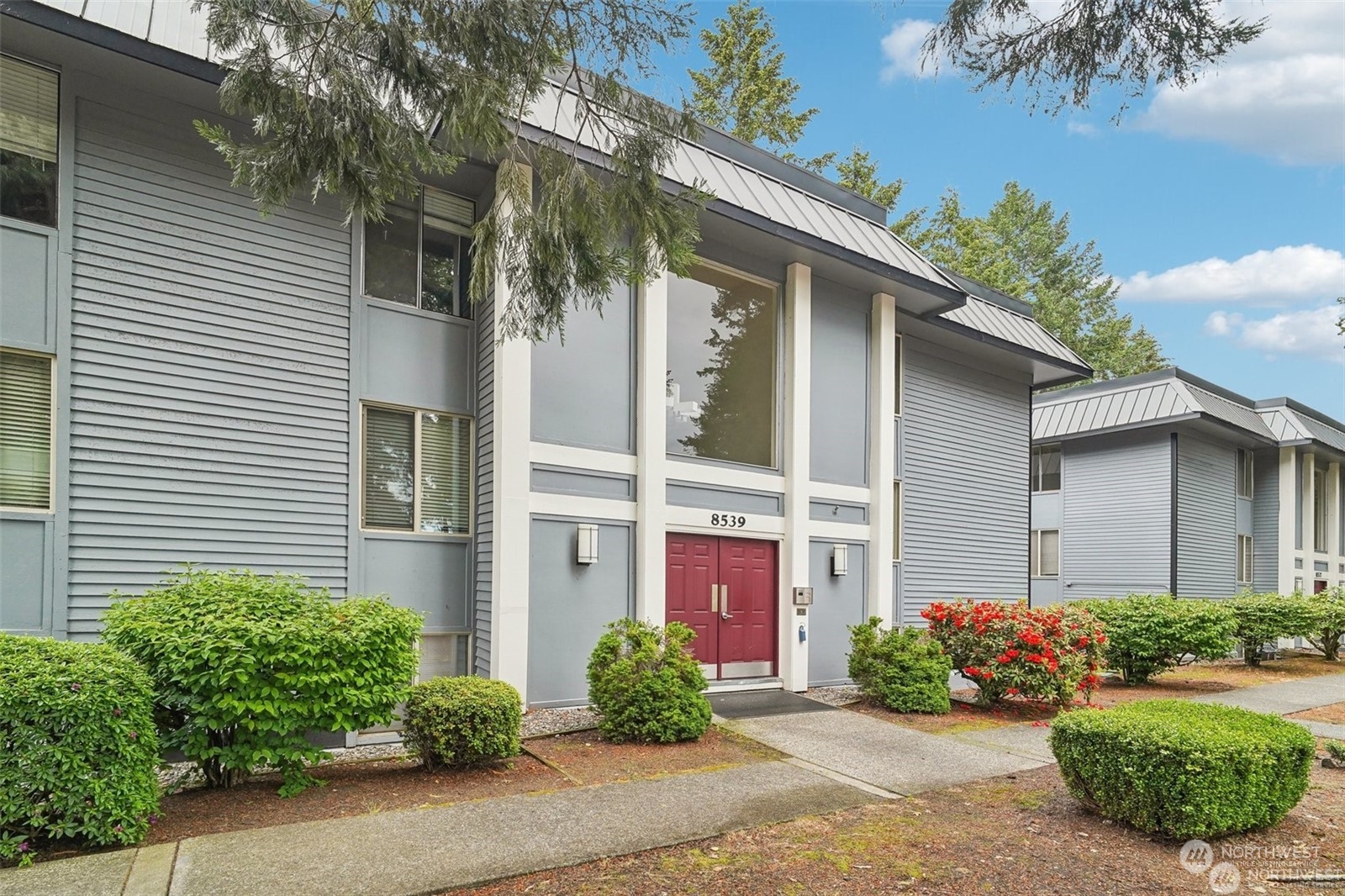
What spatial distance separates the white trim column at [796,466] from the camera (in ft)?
36.1

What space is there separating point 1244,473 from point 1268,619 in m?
7.36

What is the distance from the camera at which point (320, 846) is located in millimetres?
4930

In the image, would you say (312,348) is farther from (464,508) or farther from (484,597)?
(484,597)

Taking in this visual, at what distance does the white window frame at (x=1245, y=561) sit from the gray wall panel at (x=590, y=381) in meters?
18.8

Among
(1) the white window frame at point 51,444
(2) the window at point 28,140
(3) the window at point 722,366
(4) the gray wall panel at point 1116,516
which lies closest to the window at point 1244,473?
(4) the gray wall panel at point 1116,516

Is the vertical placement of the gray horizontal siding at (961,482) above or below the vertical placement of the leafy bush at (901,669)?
above

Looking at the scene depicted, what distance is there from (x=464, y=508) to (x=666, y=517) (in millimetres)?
2356

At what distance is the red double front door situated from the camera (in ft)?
33.6

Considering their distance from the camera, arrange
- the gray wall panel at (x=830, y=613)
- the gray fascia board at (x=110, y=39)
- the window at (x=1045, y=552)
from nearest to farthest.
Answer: the gray fascia board at (x=110, y=39)
the gray wall panel at (x=830, y=613)
the window at (x=1045, y=552)

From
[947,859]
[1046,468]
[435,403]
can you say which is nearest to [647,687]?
[947,859]

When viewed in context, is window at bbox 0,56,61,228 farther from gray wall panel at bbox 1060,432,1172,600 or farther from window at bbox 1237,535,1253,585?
window at bbox 1237,535,1253,585

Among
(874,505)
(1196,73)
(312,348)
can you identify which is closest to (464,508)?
(312,348)

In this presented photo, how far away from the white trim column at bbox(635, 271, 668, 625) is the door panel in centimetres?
18

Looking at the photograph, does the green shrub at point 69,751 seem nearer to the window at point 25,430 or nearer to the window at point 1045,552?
the window at point 25,430
